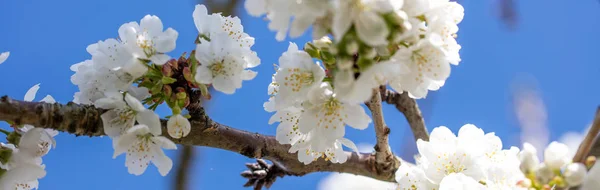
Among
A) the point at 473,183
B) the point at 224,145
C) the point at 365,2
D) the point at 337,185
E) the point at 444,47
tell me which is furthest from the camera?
the point at 337,185

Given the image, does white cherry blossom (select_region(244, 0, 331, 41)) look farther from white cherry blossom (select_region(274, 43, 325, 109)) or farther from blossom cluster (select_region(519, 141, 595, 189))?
blossom cluster (select_region(519, 141, 595, 189))

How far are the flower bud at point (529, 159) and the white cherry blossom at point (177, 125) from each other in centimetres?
60

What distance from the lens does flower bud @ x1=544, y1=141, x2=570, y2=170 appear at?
937 millimetres

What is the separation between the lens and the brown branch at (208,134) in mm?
1105

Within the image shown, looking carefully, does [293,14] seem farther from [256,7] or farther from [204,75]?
[204,75]

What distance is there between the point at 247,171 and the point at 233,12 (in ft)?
3.43

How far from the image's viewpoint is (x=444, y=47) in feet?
3.46

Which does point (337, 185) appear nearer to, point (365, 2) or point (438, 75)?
point (438, 75)

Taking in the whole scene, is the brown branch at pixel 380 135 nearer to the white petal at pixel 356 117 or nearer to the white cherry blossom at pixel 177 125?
the white petal at pixel 356 117

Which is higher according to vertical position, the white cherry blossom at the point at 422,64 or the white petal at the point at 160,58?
the white petal at the point at 160,58

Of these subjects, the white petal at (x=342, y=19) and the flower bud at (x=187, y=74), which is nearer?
the white petal at (x=342, y=19)

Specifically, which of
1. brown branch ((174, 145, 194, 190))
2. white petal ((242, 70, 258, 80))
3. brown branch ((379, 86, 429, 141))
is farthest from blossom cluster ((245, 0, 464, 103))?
brown branch ((174, 145, 194, 190))

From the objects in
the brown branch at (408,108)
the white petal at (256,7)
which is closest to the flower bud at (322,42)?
the white petal at (256,7)

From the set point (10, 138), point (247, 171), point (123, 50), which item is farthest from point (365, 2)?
point (247, 171)
